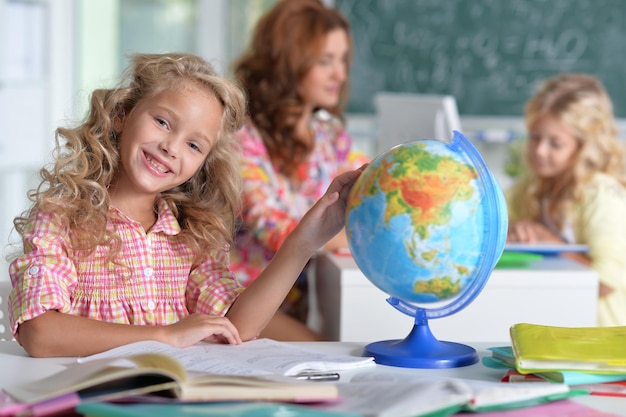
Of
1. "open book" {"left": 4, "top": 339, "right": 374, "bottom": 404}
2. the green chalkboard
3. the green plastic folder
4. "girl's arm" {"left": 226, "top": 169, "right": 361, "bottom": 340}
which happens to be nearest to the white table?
the green plastic folder

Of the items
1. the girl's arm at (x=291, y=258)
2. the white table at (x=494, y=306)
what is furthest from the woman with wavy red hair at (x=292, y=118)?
the girl's arm at (x=291, y=258)

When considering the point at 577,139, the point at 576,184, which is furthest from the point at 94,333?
the point at 577,139

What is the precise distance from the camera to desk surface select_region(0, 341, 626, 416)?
4.16 ft

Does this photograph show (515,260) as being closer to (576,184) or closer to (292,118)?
(576,184)

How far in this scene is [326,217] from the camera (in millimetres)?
1620

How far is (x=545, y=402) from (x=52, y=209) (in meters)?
0.95

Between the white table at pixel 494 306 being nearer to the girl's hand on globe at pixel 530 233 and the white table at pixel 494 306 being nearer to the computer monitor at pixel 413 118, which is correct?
the girl's hand on globe at pixel 530 233

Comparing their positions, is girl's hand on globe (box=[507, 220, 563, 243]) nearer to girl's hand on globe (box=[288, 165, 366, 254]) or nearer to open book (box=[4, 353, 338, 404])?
girl's hand on globe (box=[288, 165, 366, 254])

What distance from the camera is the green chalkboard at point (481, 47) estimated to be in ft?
17.2

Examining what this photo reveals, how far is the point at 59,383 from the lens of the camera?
1.17 metres

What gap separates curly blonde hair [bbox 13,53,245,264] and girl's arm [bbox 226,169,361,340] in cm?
20

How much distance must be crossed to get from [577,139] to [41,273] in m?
2.22

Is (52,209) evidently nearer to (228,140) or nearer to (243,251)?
(228,140)

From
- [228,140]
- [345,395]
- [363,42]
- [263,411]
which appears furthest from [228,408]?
[363,42]
